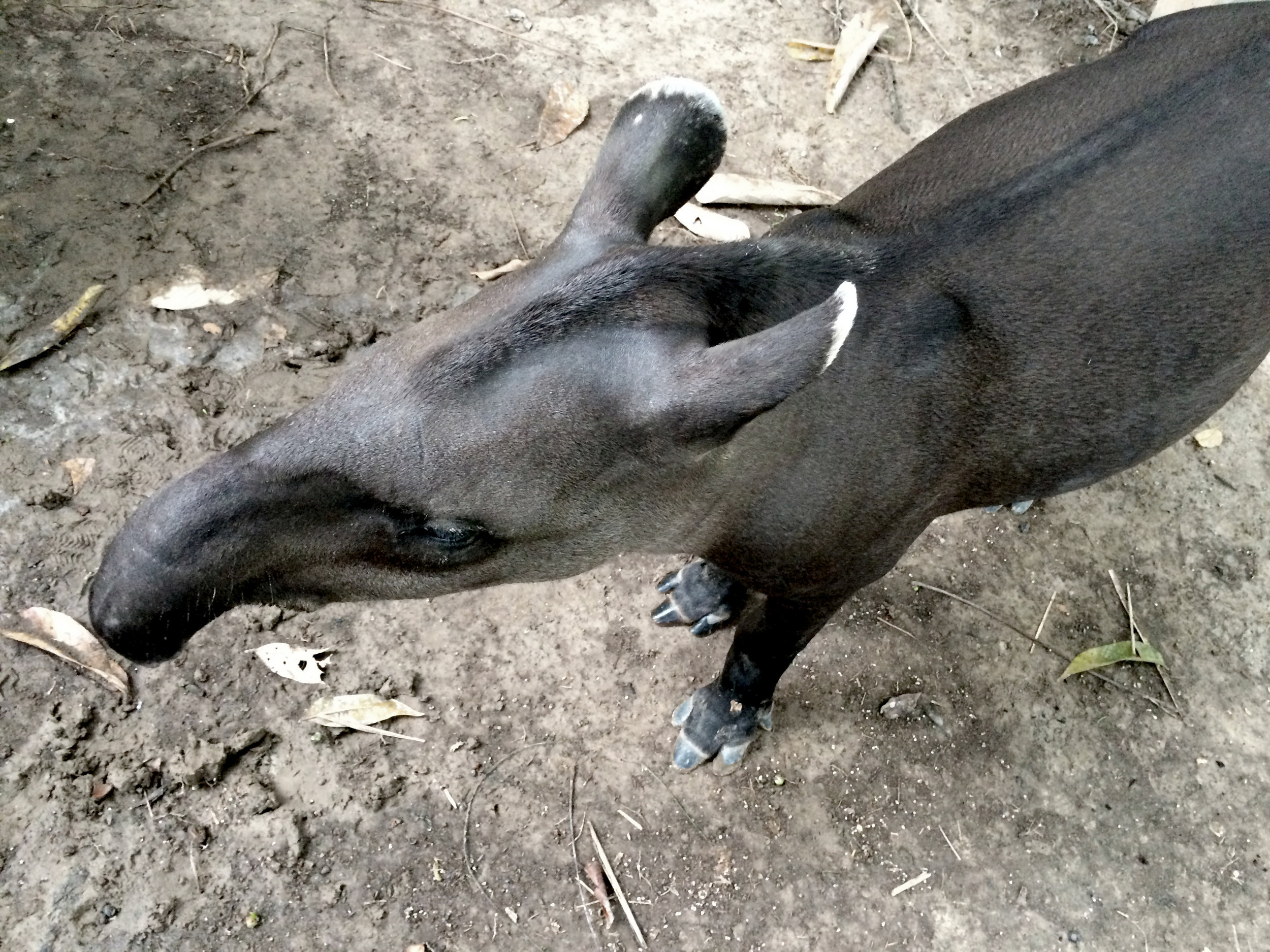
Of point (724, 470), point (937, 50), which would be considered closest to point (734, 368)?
point (724, 470)

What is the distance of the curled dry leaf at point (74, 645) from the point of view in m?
4.08

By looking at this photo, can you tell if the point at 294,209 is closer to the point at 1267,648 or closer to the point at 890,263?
the point at 890,263

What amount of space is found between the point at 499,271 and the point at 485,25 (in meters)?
2.13

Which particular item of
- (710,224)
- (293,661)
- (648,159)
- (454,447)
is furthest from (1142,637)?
(293,661)

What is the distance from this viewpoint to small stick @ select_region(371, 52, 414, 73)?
624 centimetres

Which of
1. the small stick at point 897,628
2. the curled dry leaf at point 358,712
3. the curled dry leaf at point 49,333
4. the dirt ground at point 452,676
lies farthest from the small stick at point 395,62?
the small stick at point 897,628

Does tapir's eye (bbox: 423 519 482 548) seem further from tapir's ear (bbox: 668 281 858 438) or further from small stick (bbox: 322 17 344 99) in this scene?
small stick (bbox: 322 17 344 99)

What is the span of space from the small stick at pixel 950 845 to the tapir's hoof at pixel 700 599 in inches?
52.5

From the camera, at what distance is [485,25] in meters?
6.54

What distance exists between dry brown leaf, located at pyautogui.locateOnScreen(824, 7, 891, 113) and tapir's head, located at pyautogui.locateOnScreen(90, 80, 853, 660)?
14.1ft

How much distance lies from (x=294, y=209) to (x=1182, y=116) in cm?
441

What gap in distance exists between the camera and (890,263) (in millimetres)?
3396

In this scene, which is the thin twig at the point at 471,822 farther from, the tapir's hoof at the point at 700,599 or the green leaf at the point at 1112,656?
the green leaf at the point at 1112,656

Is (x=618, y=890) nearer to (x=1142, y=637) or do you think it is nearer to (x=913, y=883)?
(x=913, y=883)
